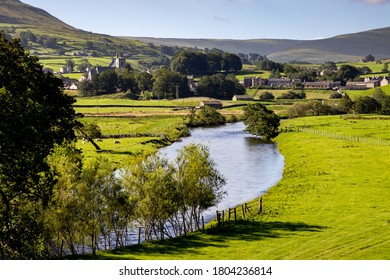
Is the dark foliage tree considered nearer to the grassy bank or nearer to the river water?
the river water

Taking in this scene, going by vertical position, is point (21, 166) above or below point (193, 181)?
above

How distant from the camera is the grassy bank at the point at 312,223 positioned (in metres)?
33.5

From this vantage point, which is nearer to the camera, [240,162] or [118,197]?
[118,197]

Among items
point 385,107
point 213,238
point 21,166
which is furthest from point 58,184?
point 385,107

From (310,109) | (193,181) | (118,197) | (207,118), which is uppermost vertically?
(193,181)

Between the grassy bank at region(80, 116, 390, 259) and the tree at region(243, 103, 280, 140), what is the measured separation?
3843cm

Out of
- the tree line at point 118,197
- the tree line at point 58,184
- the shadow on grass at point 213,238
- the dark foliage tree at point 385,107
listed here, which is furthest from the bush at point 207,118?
the shadow on grass at point 213,238

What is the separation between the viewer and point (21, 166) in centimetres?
2880

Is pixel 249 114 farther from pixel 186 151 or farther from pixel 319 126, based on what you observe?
pixel 186 151

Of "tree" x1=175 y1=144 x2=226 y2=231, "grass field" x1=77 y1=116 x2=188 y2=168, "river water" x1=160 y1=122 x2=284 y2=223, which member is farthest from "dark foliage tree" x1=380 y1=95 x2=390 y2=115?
"tree" x1=175 y1=144 x2=226 y2=231

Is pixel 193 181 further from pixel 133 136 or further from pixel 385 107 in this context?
pixel 385 107

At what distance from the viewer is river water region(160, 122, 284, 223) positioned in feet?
189

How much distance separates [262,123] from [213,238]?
258 ft

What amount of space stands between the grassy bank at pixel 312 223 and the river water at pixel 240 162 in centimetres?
226
